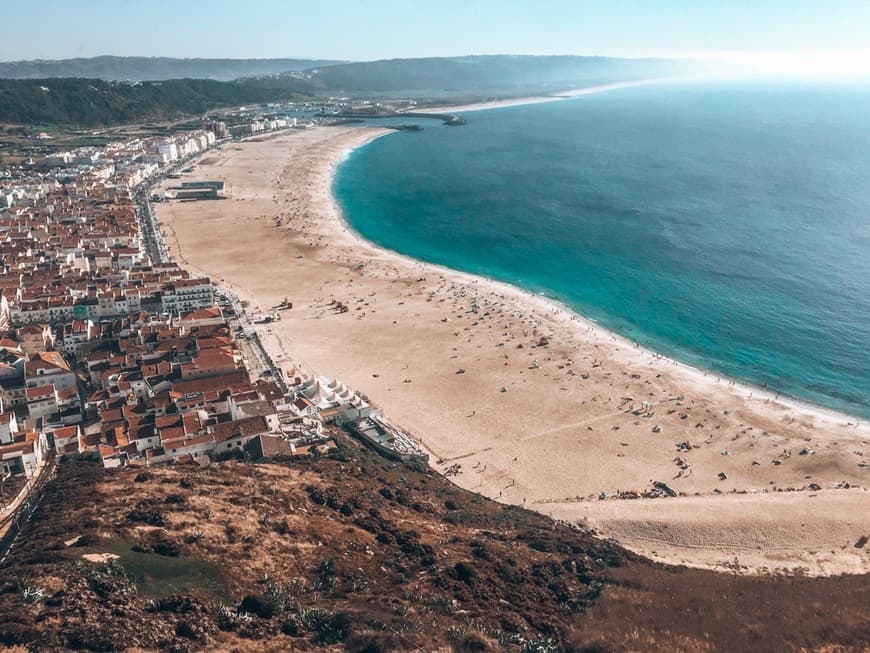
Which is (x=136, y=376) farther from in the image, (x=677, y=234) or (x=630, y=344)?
(x=677, y=234)

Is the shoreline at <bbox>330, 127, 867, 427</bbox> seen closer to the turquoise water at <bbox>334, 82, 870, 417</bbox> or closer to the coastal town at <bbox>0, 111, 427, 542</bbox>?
the turquoise water at <bbox>334, 82, 870, 417</bbox>

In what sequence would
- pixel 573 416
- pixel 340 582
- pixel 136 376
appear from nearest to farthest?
pixel 340 582 < pixel 136 376 < pixel 573 416

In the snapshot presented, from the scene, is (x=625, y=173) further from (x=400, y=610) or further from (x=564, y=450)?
(x=400, y=610)

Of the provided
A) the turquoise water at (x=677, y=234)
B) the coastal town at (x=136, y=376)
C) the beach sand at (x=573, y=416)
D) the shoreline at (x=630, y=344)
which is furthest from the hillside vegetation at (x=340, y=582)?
the turquoise water at (x=677, y=234)

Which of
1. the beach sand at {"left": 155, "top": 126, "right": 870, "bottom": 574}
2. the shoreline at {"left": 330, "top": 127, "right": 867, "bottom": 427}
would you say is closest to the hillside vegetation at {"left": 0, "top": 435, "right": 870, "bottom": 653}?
the beach sand at {"left": 155, "top": 126, "right": 870, "bottom": 574}

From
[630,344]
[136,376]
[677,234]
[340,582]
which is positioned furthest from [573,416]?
[677,234]

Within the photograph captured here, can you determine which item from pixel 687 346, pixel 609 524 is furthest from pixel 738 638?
pixel 687 346
